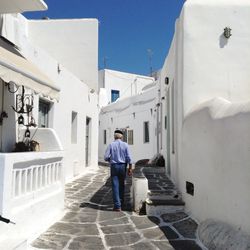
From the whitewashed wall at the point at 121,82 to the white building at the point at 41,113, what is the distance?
1726 centimetres

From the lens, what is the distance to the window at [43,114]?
1238 centimetres

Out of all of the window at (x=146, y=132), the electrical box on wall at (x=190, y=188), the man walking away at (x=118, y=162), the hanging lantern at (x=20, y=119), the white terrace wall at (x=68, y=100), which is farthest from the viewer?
the window at (x=146, y=132)

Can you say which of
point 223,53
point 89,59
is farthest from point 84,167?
point 223,53

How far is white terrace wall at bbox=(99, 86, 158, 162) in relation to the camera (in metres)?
22.5

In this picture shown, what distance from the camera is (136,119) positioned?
1013 inches

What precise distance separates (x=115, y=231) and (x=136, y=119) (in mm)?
18707

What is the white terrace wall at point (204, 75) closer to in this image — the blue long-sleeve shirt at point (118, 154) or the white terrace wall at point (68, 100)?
the blue long-sleeve shirt at point (118, 154)

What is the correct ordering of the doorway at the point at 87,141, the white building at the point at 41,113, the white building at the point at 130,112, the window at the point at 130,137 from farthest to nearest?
1. the window at the point at 130,137
2. the white building at the point at 130,112
3. the doorway at the point at 87,141
4. the white building at the point at 41,113

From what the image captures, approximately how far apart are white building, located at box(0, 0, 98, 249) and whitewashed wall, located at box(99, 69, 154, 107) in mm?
17255

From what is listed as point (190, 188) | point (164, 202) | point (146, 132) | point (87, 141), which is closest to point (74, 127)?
point (87, 141)

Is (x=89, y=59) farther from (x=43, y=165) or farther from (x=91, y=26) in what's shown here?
(x=43, y=165)

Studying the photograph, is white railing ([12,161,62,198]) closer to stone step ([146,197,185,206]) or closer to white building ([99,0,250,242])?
stone step ([146,197,185,206])

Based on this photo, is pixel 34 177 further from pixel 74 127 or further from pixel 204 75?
pixel 74 127

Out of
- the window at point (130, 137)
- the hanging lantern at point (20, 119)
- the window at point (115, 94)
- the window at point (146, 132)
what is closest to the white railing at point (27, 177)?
the hanging lantern at point (20, 119)
